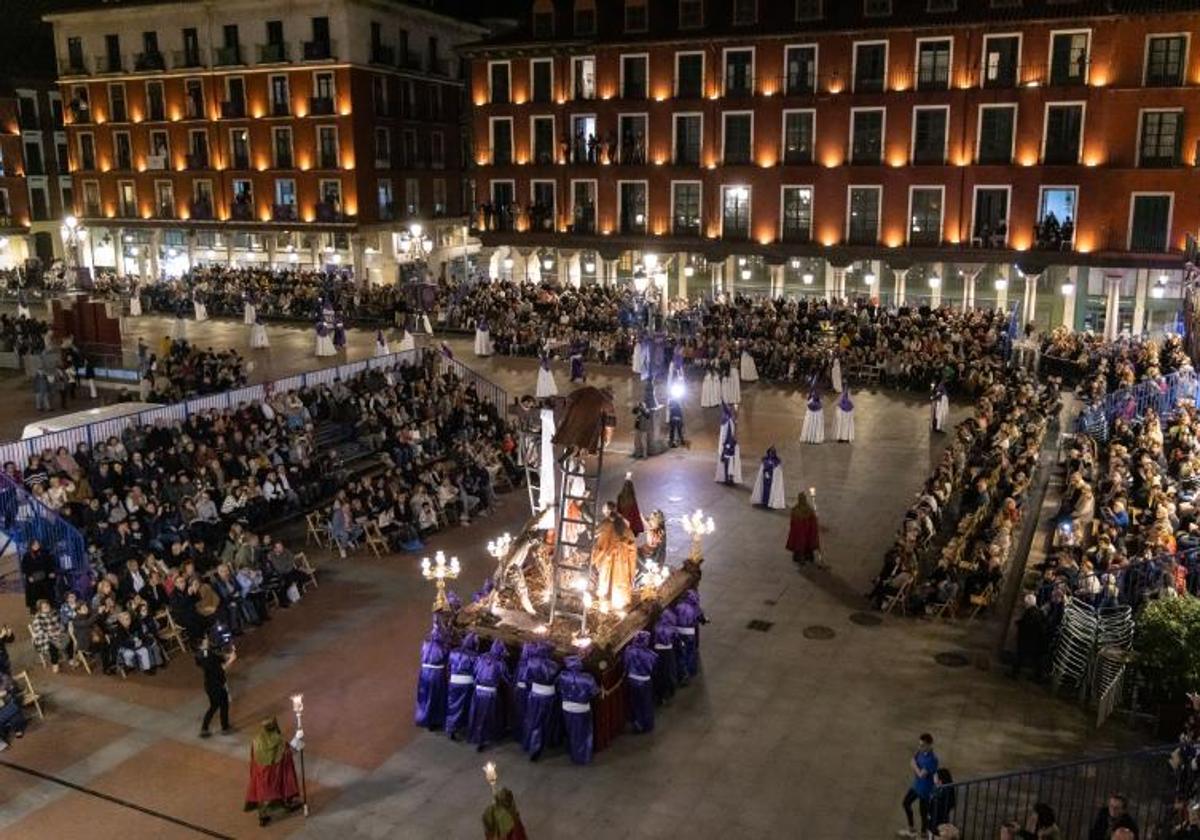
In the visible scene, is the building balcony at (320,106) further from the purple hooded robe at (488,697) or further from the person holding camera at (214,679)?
the purple hooded robe at (488,697)

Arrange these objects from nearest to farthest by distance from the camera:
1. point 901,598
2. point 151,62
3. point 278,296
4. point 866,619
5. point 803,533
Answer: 1. point 866,619
2. point 901,598
3. point 803,533
4. point 278,296
5. point 151,62

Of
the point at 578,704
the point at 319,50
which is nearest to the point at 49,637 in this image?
the point at 578,704

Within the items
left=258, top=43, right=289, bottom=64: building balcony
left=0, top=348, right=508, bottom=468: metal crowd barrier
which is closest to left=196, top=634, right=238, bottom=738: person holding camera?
left=0, top=348, right=508, bottom=468: metal crowd barrier

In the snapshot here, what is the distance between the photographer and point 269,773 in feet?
39.0

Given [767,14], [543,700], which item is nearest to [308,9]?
[767,14]

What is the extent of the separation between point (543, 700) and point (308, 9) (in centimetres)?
4769

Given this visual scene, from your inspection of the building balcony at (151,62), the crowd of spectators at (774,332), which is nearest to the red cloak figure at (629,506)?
the crowd of spectators at (774,332)

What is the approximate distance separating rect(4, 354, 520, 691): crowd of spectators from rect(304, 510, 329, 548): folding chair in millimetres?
533

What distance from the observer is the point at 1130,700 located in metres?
14.1

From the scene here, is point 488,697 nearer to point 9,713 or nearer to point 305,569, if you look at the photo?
point 9,713

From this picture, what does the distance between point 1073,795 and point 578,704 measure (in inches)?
224

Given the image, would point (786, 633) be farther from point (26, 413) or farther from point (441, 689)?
point (26, 413)

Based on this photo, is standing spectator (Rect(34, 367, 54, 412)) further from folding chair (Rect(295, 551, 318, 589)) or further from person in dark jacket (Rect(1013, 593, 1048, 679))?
person in dark jacket (Rect(1013, 593, 1048, 679))

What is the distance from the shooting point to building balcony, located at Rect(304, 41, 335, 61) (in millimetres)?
52219
